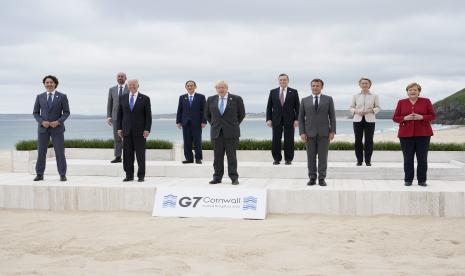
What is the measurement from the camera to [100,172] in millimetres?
9438

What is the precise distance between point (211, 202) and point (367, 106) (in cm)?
357

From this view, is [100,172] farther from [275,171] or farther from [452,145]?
[452,145]

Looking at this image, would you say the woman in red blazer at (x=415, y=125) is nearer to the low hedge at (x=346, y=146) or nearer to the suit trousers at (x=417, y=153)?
the suit trousers at (x=417, y=153)

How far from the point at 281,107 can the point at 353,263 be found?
15.7 ft

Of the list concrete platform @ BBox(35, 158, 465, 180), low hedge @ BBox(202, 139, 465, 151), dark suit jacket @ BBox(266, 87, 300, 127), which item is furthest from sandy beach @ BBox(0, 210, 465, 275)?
low hedge @ BBox(202, 139, 465, 151)

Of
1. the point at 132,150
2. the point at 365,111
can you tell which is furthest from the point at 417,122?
the point at 132,150

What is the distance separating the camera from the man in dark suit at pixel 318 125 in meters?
7.63

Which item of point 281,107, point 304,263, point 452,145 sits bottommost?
point 304,263

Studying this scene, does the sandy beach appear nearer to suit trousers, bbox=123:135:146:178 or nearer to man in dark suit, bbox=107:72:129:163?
suit trousers, bbox=123:135:146:178

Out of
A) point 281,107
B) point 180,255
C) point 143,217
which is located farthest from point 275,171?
point 180,255

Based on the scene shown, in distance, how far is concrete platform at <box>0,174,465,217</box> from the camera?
22.8ft

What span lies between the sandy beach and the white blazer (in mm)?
2609

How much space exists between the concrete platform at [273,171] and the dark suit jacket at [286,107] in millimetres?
863

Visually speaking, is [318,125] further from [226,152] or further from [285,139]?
[285,139]
